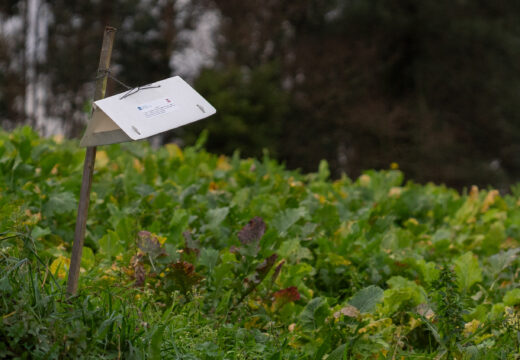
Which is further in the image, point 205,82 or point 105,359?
point 205,82

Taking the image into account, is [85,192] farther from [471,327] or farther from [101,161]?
[101,161]

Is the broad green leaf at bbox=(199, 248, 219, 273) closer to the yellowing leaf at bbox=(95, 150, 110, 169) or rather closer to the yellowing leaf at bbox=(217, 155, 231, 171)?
the yellowing leaf at bbox=(95, 150, 110, 169)

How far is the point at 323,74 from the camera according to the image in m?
19.8

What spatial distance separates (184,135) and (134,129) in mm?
14475

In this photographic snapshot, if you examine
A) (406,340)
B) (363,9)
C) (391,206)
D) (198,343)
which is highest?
(198,343)

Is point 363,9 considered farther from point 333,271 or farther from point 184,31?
point 333,271

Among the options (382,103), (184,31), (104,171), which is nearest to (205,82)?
(184,31)

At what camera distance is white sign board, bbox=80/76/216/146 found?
1791 millimetres

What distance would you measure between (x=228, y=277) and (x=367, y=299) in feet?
1.99

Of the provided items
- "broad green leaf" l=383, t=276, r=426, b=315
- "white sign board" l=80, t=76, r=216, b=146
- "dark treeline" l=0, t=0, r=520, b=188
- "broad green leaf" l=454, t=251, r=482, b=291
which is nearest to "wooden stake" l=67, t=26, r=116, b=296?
"white sign board" l=80, t=76, r=216, b=146

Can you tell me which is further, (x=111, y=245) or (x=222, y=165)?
(x=222, y=165)

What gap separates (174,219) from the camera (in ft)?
9.83

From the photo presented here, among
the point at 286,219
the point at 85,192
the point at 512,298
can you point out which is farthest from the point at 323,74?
the point at 85,192

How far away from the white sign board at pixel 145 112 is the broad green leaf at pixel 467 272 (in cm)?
148
